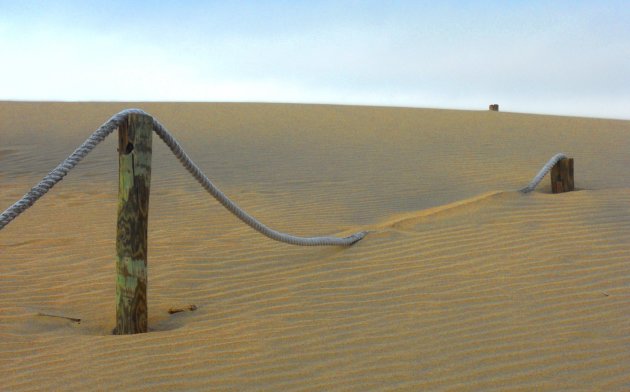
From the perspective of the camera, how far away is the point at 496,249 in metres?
5.06

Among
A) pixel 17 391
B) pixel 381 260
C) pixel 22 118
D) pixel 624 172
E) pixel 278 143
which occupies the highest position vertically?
pixel 22 118

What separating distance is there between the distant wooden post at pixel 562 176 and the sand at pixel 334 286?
1.29 ft

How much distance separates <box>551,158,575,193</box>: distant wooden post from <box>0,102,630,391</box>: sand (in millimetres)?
392

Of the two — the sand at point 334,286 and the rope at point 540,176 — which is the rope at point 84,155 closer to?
the sand at point 334,286

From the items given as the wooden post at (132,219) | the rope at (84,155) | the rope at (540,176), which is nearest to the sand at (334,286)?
the wooden post at (132,219)

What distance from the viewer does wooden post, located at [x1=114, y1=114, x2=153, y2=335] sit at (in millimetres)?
3797

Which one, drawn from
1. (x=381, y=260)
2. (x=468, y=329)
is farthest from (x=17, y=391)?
(x=381, y=260)

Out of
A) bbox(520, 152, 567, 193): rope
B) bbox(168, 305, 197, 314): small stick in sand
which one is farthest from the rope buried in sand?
bbox(520, 152, 567, 193): rope

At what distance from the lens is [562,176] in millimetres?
7176

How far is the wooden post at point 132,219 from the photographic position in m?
3.80

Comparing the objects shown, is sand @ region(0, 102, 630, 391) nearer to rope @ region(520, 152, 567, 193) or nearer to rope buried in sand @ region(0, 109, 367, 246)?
rope @ region(520, 152, 567, 193)

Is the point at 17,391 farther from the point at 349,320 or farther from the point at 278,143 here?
the point at 278,143

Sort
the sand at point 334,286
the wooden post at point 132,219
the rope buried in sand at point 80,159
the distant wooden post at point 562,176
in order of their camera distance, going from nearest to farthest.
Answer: the sand at point 334,286, the rope buried in sand at point 80,159, the wooden post at point 132,219, the distant wooden post at point 562,176

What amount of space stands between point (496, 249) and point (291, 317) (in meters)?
1.93
